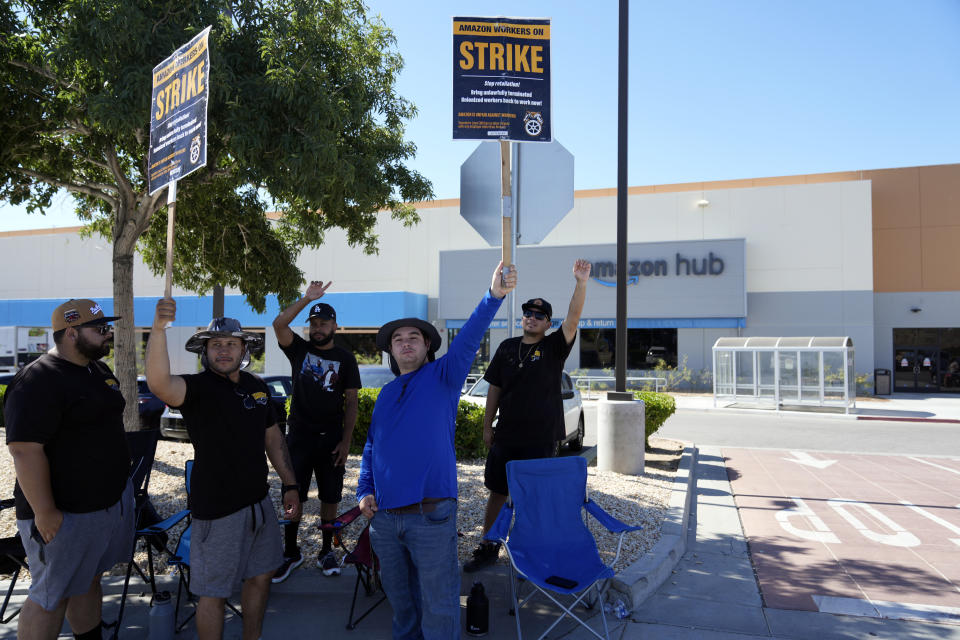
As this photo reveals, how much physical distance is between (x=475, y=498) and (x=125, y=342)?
4.56m

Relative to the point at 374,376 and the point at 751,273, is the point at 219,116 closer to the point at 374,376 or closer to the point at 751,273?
the point at 374,376

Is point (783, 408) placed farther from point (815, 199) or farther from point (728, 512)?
point (728, 512)

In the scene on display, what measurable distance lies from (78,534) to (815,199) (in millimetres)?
27765

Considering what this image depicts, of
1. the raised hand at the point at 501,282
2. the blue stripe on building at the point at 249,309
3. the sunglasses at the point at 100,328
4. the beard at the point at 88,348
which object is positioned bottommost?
the beard at the point at 88,348

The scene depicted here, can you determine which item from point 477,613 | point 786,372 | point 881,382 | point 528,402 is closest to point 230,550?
point 477,613

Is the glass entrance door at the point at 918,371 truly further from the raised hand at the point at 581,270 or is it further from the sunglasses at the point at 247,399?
the sunglasses at the point at 247,399

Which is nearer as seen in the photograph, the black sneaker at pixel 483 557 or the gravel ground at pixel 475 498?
the black sneaker at pixel 483 557

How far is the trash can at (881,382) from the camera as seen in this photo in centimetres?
2411

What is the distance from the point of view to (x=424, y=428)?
2828 mm

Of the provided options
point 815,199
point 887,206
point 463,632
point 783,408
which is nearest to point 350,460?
point 463,632

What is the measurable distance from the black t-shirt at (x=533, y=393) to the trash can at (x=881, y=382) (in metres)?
24.8

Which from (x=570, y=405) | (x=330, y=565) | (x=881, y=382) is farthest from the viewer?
(x=881, y=382)

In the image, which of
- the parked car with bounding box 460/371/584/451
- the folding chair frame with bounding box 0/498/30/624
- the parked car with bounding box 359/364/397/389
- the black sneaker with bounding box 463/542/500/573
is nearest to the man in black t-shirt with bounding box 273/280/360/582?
the black sneaker with bounding box 463/542/500/573

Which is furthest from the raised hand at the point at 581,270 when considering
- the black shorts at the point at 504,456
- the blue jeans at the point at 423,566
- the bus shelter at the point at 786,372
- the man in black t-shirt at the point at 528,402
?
the bus shelter at the point at 786,372
